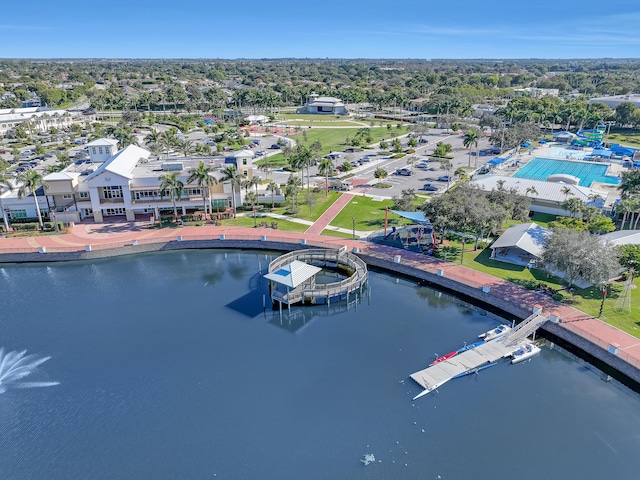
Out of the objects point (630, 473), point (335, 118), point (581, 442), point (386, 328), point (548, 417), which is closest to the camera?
point (630, 473)

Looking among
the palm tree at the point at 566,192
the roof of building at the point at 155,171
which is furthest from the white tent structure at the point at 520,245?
the roof of building at the point at 155,171

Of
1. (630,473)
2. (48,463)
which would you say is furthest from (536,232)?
(48,463)

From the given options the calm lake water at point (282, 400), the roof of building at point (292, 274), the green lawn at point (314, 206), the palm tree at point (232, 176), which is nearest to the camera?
the calm lake water at point (282, 400)

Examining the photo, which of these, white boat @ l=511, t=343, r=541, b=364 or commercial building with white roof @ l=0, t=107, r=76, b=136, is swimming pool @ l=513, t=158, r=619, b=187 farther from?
commercial building with white roof @ l=0, t=107, r=76, b=136

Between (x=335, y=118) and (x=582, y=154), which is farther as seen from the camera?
(x=335, y=118)

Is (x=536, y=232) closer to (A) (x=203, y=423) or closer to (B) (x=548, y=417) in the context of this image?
(B) (x=548, y=417)

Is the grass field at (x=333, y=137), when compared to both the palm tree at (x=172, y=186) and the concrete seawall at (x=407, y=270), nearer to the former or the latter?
the palm tree at (x=172, y=186)
